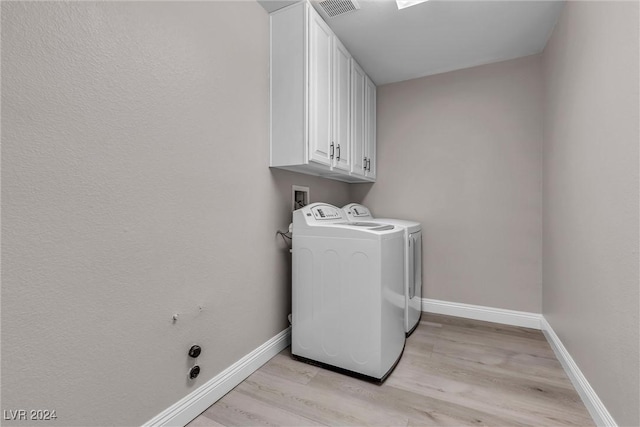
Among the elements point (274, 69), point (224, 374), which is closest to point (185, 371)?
point (224, 374)

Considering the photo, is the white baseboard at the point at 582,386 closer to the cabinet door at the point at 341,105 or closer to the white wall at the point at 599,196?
the white wall at the point at 599,196

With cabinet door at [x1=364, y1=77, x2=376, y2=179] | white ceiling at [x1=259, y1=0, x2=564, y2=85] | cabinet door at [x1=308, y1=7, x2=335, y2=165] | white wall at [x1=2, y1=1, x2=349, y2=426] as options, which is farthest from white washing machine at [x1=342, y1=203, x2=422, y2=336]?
white ceiling at [x1=259, y1=0, x2=564, y2=85]

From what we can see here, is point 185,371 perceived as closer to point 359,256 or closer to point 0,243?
point 0,243

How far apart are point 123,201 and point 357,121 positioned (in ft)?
6.32

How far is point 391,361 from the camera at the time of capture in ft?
5.65

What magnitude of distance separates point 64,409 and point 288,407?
900 mm

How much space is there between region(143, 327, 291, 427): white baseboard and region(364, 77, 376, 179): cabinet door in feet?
5.68

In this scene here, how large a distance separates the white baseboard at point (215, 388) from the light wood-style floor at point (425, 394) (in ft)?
0.11

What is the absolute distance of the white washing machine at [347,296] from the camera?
1617 millimetres

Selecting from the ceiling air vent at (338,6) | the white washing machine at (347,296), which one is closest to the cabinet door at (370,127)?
the ceiling air vent at (338,6)

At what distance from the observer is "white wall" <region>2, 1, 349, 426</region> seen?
2.73ft

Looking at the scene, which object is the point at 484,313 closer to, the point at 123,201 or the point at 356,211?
the point at 356,211

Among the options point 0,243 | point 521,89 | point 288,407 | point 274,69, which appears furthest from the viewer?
point 521,89

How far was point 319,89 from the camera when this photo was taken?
1865 millimetres
